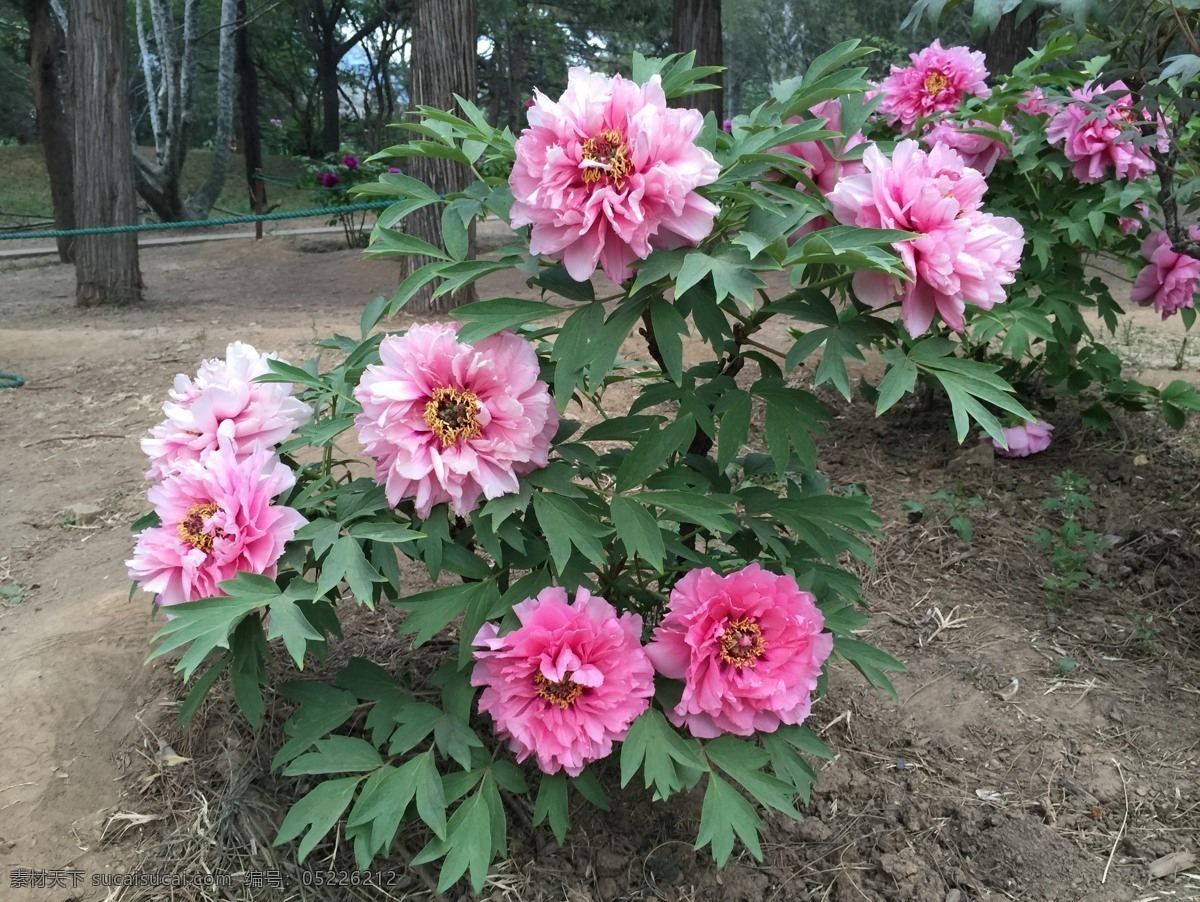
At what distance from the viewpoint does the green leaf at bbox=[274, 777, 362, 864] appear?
58.7 inches

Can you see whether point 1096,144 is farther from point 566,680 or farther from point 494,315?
point 566,680

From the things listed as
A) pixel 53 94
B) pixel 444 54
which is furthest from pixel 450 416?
pixel 53 94

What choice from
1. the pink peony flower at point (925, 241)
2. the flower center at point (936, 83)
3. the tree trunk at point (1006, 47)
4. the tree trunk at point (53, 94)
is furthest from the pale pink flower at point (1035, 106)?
the tree trunk at point (53, 94)

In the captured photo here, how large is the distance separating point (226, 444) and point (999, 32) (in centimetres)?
756

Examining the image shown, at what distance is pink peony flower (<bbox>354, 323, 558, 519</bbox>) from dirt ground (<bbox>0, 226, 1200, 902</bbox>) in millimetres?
814

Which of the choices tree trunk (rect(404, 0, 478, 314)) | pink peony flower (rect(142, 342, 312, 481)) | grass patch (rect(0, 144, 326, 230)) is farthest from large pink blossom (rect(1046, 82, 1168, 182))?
grass patch (rect(0, 144, 326, 230))

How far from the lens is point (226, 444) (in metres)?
1.57

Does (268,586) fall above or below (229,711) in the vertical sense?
above

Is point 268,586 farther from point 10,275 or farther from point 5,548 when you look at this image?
point 10,275

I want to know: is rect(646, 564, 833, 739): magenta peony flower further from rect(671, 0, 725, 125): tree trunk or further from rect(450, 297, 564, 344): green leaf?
rect(671, 0, 725, 125): tree trunk

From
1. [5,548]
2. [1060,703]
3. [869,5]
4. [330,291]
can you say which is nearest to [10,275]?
[330,291]

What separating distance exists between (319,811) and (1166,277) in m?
3.02

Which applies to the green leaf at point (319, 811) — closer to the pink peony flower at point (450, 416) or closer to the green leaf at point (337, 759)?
the green leaf at point (337, 759)

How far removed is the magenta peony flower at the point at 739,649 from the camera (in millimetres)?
1521
